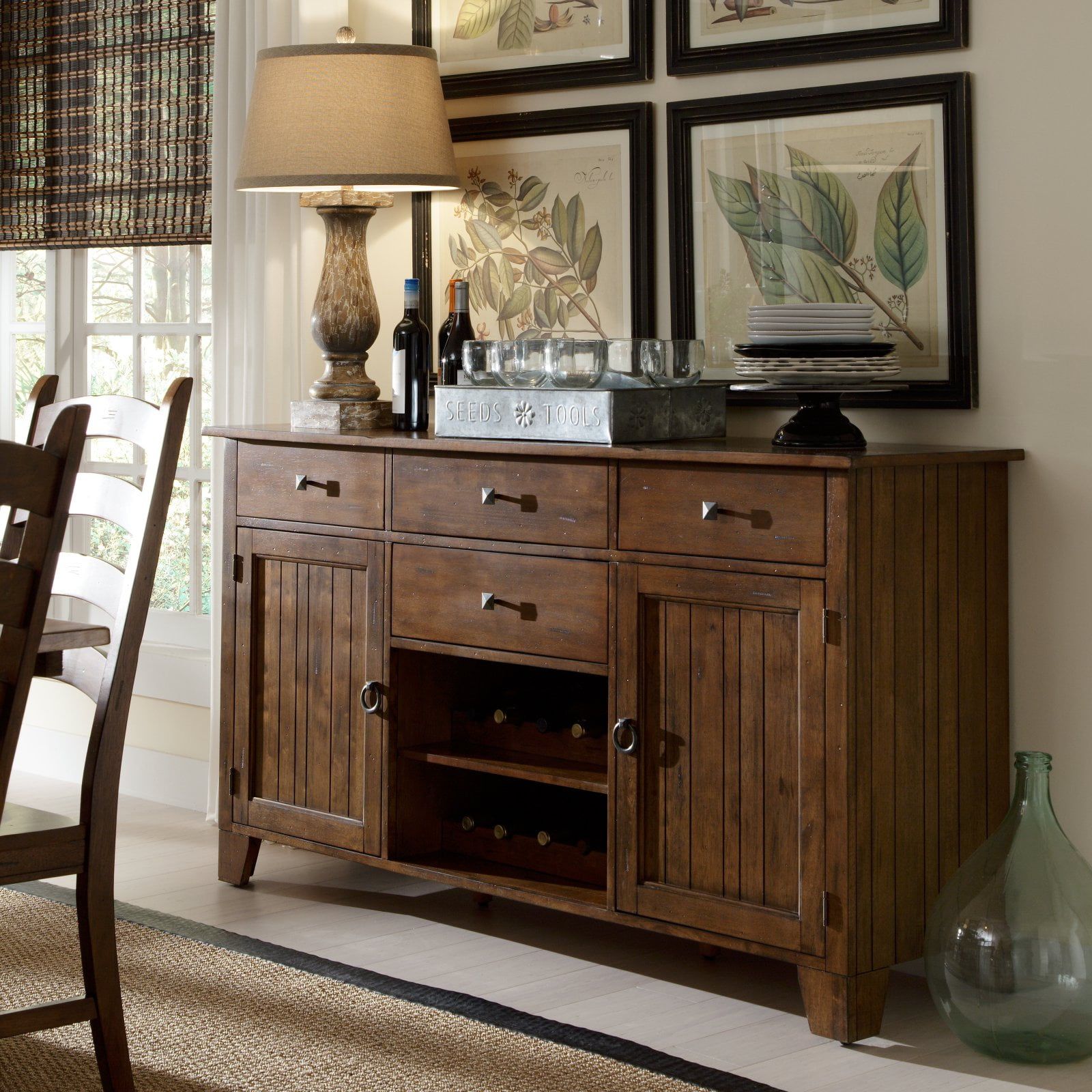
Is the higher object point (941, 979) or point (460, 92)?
point (460, 92)

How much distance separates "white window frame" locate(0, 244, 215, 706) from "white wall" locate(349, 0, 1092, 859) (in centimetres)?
189

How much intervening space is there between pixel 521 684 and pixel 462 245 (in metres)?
0.98

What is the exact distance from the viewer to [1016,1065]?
2432mm

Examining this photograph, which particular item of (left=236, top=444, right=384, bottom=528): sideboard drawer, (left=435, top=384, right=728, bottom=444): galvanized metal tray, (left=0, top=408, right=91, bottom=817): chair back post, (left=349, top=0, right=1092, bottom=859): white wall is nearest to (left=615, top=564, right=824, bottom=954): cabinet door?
(left=435, top=384, right=728, bottom=444): galvanized metal tray

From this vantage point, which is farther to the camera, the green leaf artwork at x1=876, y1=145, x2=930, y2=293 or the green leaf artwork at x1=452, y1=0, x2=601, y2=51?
the green leaf artwork at x1=452, y1=0, x2=601, y2=51

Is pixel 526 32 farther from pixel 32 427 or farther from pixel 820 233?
pixel 32 427

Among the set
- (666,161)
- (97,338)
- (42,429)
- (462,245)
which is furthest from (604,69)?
(97,338)

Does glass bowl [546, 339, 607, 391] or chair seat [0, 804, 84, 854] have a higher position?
glass bowl [546, 339, 607, 391]

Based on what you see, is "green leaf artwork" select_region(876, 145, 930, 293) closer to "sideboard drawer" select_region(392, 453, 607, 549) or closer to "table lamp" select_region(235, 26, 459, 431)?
"sideboard drawer" select_region(392, 453, 607, 549)

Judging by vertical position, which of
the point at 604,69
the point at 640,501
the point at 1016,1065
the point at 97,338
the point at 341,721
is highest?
the point at 604,69

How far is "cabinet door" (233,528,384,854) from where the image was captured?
305cm

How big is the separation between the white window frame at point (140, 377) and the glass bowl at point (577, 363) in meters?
1.25

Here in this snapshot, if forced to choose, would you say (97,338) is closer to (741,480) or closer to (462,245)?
(462,245)

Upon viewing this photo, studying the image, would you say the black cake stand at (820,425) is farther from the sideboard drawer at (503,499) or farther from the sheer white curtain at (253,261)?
the sheer white curtain at (253,261)
